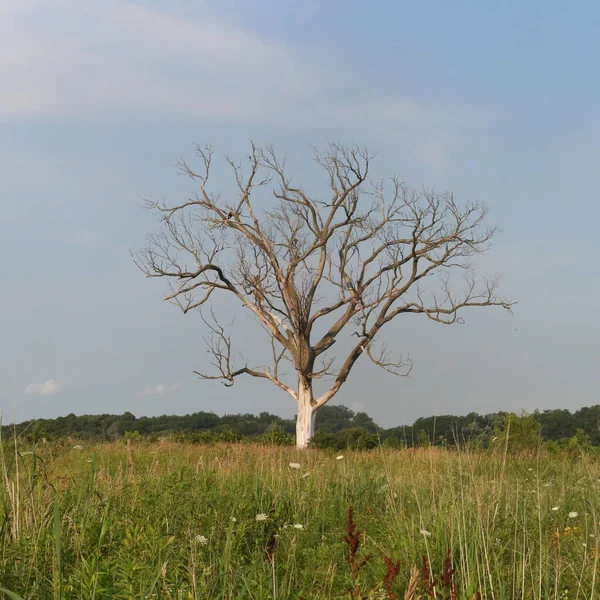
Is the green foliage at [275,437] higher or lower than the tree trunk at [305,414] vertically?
lower

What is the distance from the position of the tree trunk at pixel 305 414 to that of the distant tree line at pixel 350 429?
37cm

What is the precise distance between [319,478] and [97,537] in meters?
3.34

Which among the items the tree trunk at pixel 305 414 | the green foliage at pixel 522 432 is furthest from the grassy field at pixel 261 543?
the tree trunk at pixel 305 414

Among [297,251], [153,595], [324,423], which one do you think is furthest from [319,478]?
[324,423]

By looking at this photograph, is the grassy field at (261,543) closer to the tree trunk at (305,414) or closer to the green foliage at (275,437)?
the green foliage at (275,437)

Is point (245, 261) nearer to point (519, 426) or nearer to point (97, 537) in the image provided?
point (519, 426)

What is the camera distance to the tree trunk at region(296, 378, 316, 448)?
22.5m

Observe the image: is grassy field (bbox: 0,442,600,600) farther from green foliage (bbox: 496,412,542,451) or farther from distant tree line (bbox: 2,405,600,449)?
green foliage (bbox: 496,412,542,451)

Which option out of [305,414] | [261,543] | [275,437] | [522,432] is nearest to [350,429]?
[305,414]

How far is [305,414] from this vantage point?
22.6 meters

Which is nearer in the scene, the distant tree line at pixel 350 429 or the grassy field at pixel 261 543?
the grassy field at pixel 261 543

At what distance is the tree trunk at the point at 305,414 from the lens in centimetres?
Answer: 2250

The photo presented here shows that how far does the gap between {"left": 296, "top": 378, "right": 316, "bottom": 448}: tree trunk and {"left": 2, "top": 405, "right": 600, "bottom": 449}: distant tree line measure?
0.37 metres

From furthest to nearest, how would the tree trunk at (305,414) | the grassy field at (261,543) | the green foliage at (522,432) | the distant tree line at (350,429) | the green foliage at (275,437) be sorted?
1. the tree trunk at (305,414)
2. the green foliage at (275,437)
3. the green foliage at (522,432)
4. the distant tree line at (350,429)
5. the grassy field at (261,543)
